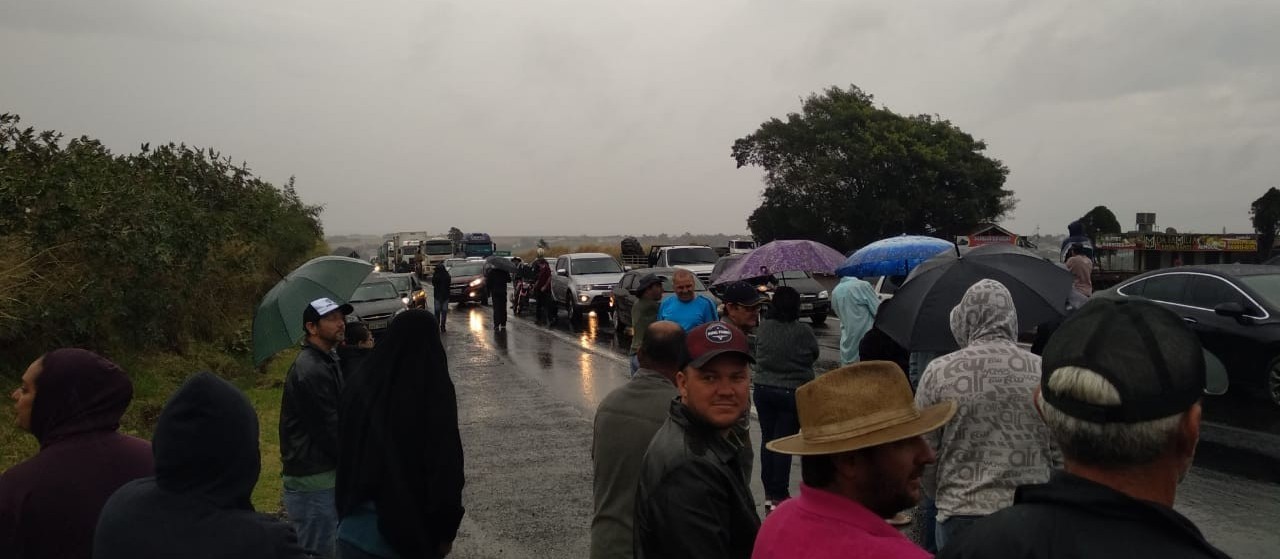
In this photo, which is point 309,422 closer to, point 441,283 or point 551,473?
point 551,473

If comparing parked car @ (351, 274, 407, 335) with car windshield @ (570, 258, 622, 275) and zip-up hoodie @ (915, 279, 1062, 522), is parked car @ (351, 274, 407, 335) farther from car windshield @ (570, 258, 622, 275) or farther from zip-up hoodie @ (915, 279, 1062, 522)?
zip-up hoodie @ (915, 279, 1062, 522)

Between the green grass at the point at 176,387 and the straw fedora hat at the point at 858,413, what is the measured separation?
482 cm

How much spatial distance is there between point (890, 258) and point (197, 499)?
8.96 meters

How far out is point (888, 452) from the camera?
2.33 metres

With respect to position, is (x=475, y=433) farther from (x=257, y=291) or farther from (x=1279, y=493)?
(x=257, y=291)

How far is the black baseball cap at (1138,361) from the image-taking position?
1.68 metres

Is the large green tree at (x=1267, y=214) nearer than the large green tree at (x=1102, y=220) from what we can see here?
Yes

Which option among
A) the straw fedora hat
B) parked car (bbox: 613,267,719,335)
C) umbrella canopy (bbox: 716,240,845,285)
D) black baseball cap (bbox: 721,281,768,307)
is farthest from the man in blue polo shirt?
parked car (bbox: 613,267,719,335)

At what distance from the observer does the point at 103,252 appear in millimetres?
11070

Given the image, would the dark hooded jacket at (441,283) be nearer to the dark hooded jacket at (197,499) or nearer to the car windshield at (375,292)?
the car windshield at (375,292)

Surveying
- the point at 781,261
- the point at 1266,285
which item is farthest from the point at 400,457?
the point at 1266,285

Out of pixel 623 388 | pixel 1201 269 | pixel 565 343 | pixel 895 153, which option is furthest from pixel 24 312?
pixel 895 153

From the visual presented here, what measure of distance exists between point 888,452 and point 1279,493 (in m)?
7.05

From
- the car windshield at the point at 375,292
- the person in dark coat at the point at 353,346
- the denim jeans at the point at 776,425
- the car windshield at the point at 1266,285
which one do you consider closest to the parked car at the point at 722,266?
the car windshield at the point at 1266,285
